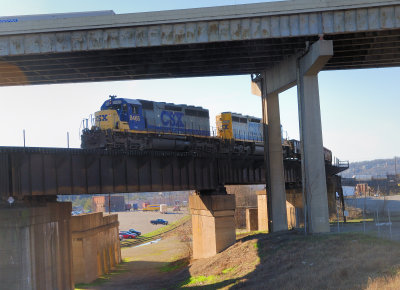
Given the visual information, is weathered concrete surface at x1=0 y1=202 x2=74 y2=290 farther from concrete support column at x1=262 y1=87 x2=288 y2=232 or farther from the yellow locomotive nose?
concrete support column at x1=262 y1=87 x2=288 y2=232

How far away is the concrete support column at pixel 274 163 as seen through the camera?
37.8 m

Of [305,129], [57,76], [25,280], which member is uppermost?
[57,76]

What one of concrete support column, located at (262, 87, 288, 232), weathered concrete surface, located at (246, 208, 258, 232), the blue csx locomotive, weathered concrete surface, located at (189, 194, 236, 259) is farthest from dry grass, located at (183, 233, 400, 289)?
weathered concrete surface, located at (246, 208, 258, 232)

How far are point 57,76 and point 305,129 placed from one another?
777 inches

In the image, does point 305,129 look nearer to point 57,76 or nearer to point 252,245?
point 252,245

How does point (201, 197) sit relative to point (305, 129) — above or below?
below

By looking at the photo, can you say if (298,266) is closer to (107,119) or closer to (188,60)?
(188,60)

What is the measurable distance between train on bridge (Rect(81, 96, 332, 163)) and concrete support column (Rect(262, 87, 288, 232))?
581cm

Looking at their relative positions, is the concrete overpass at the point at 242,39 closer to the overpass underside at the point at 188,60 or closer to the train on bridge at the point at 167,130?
the overpass underside at the point at 188,60

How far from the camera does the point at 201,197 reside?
130 ft

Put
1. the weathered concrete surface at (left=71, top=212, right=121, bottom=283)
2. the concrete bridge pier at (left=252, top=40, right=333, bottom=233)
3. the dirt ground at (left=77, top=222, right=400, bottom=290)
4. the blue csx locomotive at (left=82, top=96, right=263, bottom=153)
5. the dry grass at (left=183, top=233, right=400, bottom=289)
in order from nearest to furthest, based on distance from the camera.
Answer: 1. the dry grass at (left=183, top=233, right=400, bottom=289)
2. the dirt ground at (left=77, top=222, right=400, bottom=290)
3. the concrete bridge pier at (left=252, top=40, right=333, bottom=233)
4. the blue csx locomotive at (left=82, top=96, right=263, bottom=153)
5. the weathered concrete surface at (left=71, top=212, right=121, bottom=283)

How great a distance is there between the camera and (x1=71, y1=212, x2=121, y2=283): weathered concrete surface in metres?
38.4

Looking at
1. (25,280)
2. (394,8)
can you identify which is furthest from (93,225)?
(394,8)

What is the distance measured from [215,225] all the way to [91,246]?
1124 centimetres
